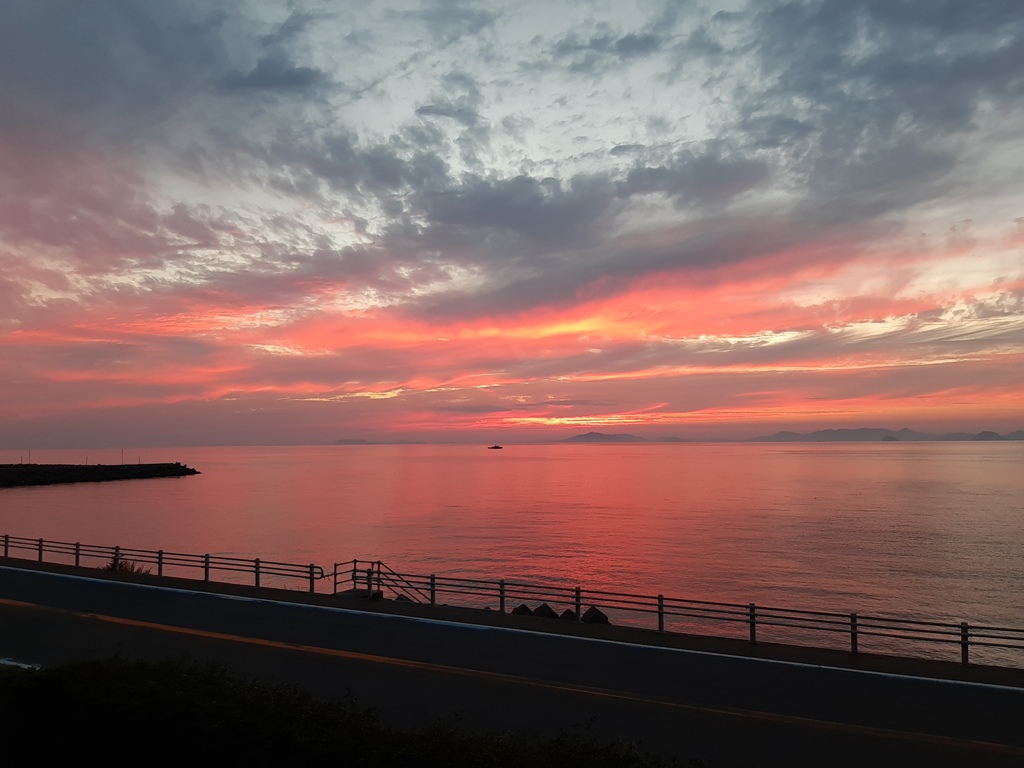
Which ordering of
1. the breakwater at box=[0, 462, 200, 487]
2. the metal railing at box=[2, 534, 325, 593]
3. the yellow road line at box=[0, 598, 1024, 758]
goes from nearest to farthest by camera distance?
1. the yellow road line at box=[0, 598, 1024, 758]
2. the metal railing at box=[2, 534, 325, 593]
3. the breakwater at box=[0, 462, 200, 487]

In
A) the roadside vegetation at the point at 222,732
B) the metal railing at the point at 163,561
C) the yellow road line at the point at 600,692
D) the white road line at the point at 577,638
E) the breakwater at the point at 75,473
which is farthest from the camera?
the breakwater at the point at 75,473

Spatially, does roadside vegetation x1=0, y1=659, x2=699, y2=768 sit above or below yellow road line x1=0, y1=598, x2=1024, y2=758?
above

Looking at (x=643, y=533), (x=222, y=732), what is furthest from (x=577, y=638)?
(x=643, y=533)

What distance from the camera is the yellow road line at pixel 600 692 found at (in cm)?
1024

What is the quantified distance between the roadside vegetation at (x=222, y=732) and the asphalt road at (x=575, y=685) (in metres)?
2.07

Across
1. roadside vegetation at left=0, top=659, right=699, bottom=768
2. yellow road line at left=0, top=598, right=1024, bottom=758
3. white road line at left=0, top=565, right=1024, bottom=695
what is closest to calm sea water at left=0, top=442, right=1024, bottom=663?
white road line at left=0, top=565, right=1024, bottom=695

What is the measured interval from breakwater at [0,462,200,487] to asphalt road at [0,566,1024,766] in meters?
137

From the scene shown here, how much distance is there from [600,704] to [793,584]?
116 ft

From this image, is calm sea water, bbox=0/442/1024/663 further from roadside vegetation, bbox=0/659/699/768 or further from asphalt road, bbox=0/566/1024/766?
roadside vegetation, bbox=0/659/699/768

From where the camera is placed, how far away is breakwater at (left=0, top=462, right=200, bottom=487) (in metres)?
132

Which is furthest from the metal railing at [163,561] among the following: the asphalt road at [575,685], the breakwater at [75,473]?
the breakwater at [75,473]

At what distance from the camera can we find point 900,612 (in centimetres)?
3628

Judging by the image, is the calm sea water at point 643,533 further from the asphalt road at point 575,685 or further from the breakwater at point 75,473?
the asphalt road at point 575,685

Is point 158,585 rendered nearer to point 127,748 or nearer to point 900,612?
point 127,748
